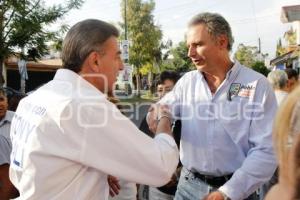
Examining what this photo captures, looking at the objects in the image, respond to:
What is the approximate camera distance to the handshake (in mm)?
2373

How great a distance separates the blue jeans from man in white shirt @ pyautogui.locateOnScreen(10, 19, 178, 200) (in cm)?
69

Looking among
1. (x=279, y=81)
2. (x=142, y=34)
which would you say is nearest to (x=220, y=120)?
(x=279, y=81)

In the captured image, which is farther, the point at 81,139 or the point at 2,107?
the point at 2,107

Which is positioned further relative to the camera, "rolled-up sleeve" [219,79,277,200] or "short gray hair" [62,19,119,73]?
"rolled-up sleeve" [219,79,277,200]

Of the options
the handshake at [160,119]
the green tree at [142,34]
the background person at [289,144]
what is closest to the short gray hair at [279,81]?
the handshake at [160,119]

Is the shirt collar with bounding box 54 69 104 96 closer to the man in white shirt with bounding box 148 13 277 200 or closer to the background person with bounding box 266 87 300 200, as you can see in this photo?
the man in white shirt with bounding box 148 13 277 200

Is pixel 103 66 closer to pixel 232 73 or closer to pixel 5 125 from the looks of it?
pixel 232 73

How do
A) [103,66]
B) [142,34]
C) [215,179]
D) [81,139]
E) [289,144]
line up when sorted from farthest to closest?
[142,34] → [215,179] → [103,66] → [81,139] → [289,144]

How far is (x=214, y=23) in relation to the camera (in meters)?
2.76

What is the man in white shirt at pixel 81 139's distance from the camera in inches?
75.0

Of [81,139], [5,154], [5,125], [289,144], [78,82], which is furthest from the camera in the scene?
[5,125]

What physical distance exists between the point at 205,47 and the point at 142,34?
45373mm

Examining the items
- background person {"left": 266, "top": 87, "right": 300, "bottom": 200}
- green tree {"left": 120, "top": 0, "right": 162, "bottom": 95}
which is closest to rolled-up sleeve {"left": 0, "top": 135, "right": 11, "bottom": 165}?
background person {"left": 266, "top": 87, "right": 300, "bottom": 200}

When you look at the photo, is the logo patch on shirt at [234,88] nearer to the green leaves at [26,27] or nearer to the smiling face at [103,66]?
the smiling face at [103,66]
